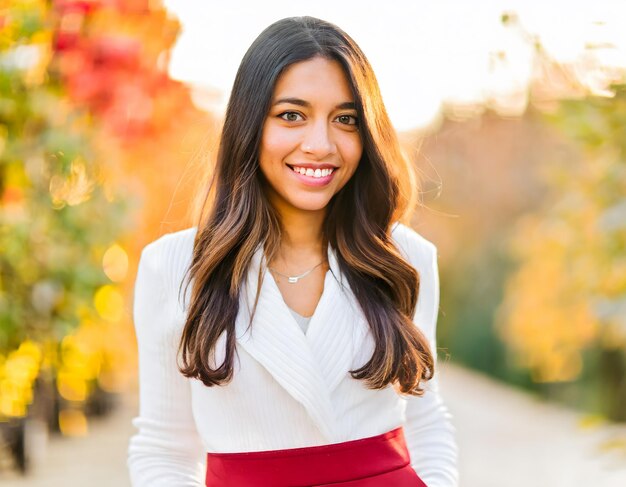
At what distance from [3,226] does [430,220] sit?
43.3ft

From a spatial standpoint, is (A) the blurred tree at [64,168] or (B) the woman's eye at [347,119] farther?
(A) the blurred tree at [64,168]

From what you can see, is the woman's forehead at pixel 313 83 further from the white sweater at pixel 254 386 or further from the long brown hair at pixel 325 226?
the white sweater at pixel 254 386

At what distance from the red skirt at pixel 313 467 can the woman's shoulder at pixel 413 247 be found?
Result: 1.56 ft

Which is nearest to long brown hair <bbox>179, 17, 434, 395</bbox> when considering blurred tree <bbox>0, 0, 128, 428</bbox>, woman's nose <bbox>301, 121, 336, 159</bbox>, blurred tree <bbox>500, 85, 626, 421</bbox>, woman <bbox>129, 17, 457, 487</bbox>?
woman <bbox>129, 17, 457, 487</bbox>

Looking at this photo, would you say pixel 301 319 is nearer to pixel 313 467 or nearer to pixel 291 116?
pixel 313 467

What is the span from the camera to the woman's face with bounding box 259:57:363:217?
86.4 inches

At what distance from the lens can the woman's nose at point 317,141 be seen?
7.13 feet

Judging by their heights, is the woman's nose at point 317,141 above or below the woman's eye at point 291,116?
below

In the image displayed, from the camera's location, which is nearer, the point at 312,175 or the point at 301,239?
the point at 312,175

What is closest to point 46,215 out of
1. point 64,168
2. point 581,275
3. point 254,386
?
point 64,168

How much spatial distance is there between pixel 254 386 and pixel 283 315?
0.17 m

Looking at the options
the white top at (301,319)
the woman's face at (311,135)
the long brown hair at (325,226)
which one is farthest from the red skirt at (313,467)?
the woman's face at (311,135)

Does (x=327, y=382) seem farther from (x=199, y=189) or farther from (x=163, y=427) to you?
(x=199, y=189)

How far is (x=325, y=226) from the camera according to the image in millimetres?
2453
